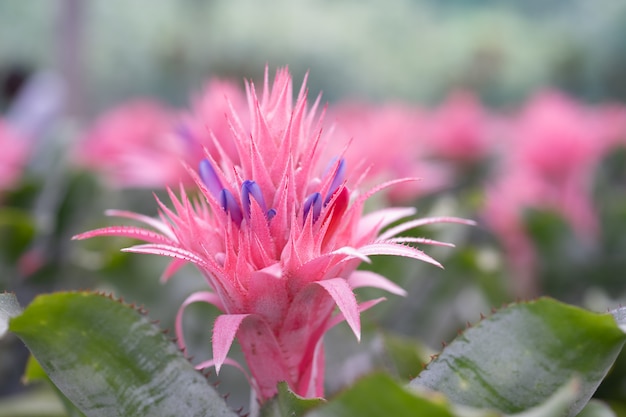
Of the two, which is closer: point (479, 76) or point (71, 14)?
point (71, 14)

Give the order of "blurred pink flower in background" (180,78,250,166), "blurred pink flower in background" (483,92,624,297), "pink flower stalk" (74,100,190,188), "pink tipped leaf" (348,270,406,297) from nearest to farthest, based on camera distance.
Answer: "pink tipped leaf" (348,270,406,297) → "blurred pink flower in background" (180,78,250,166) → "pink flower stalk" (74,100,190,188) → "blurred pink flower in background" (483,92,624,297)

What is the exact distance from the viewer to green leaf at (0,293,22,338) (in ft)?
1.93

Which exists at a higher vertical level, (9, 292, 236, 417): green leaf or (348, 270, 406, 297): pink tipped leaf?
(348, 270, 406, 297): pink tipped leaf

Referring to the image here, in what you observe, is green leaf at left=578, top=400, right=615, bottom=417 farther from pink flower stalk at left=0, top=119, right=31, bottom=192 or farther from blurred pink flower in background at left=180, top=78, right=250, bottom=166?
pink flower stalk at left=0, top=119, right=31, bottom=192

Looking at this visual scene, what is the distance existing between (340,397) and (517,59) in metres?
4.75

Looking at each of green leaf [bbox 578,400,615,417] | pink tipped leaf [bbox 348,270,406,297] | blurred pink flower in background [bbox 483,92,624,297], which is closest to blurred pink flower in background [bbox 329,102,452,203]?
blurred pink flower in background [bbox 483,92,624,297]

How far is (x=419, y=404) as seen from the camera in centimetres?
49

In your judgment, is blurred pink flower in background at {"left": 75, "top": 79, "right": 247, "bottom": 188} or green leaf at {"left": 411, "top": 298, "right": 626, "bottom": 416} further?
blurred pink flower in background at {"left": 75, "top": 79, "right": 247, "bottom": 188}

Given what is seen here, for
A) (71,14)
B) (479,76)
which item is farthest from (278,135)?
(479,76)

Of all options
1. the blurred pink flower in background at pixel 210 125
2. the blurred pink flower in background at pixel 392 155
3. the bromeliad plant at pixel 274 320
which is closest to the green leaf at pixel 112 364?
the bromeliad plant at pixel 274 320

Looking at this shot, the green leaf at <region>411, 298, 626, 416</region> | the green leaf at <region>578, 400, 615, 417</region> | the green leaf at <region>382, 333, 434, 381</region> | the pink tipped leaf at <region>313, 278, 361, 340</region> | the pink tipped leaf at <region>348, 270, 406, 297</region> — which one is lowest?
the green leaf at <region>382, 333, 434, 381</region>

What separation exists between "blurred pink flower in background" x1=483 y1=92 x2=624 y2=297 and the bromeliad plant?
41.4 inches

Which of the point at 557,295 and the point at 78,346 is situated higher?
the point at 78,346

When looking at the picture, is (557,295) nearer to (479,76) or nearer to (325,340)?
(325,340)
